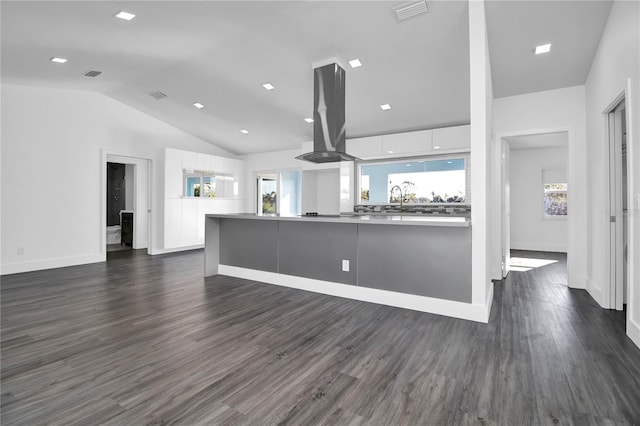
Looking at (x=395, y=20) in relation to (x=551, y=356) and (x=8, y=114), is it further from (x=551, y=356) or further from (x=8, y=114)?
(x=8, y=114)

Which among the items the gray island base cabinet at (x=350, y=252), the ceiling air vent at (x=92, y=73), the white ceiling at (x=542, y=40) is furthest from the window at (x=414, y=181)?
the ceiling air vent at (x=92, y=73)

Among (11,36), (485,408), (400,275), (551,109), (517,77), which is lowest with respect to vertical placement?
(485,408)

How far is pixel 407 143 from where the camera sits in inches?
227

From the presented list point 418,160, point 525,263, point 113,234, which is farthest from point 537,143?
point 113,234

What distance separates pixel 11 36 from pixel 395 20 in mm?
4161

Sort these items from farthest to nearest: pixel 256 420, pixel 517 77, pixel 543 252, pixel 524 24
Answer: pixel 543 252 < pixel 517 77 < pixel 524 24 < pixel 256 420

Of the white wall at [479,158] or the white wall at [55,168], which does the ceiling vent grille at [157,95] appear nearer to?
the white wall at [55,168]

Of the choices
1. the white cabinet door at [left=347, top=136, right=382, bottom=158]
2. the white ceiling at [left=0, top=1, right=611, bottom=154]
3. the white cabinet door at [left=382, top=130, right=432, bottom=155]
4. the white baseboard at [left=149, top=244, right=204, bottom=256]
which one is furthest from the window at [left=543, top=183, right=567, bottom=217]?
the white baseboard at [left=149, top=244, right=204, bottom=256]

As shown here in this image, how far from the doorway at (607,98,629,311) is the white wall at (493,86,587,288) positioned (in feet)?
2.42

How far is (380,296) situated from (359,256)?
18.6 inches

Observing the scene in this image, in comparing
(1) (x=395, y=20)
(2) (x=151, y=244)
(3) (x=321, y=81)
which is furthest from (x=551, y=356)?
(2) (x=151, y=244)

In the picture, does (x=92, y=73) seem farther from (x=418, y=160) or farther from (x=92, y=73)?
(x=418, y=160)

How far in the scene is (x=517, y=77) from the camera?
13.1 feet

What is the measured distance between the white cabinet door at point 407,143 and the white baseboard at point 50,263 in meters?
5.68
